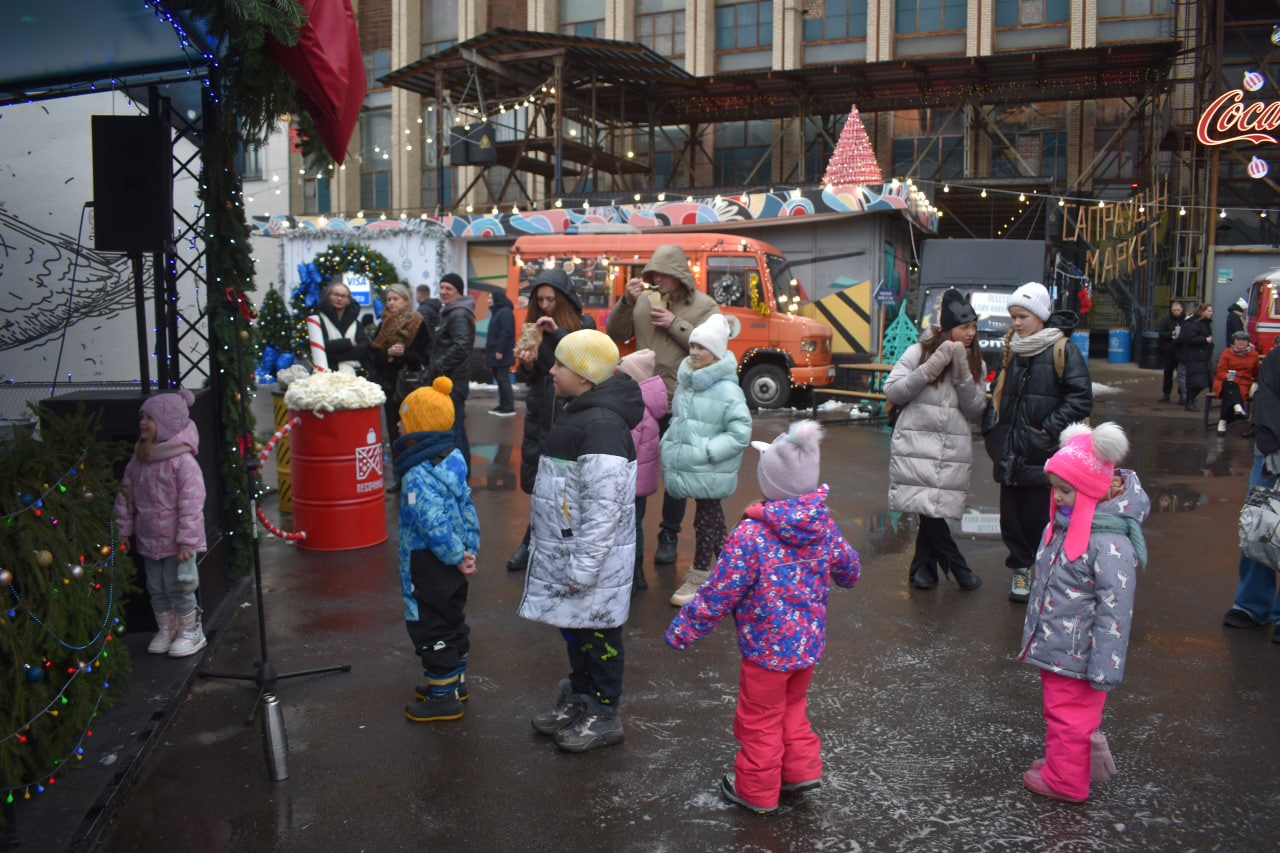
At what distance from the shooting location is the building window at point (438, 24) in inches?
1278

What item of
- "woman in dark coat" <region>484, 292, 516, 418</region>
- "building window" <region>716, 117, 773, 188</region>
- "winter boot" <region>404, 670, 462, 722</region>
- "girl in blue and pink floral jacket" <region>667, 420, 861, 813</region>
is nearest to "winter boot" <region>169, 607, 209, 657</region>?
"winter boot" <region>404, 670, 462, 722</region>

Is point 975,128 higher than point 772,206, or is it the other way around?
point 975,128

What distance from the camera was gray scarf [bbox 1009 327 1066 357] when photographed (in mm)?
5586

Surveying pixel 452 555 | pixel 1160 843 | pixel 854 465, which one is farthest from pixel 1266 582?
pixel 854 465

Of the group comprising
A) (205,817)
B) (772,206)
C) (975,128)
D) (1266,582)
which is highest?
(975,128)

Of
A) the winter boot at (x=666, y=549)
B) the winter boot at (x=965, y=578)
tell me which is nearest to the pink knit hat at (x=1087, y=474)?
the winter boot at (x=965, y=578)

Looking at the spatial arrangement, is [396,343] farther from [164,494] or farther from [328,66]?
[328,66]

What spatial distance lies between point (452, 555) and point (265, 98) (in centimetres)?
249

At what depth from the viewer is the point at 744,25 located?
29141 mm

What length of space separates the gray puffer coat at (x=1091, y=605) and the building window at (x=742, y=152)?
26.8 m

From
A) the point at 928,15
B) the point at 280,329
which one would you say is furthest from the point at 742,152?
the point at 280,329

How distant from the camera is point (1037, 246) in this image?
54.2ft

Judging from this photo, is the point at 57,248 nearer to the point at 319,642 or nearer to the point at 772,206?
the point at 319,642

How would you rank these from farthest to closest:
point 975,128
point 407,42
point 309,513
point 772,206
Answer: point 407,42
point 975,128
point 772,206
point 309,513
